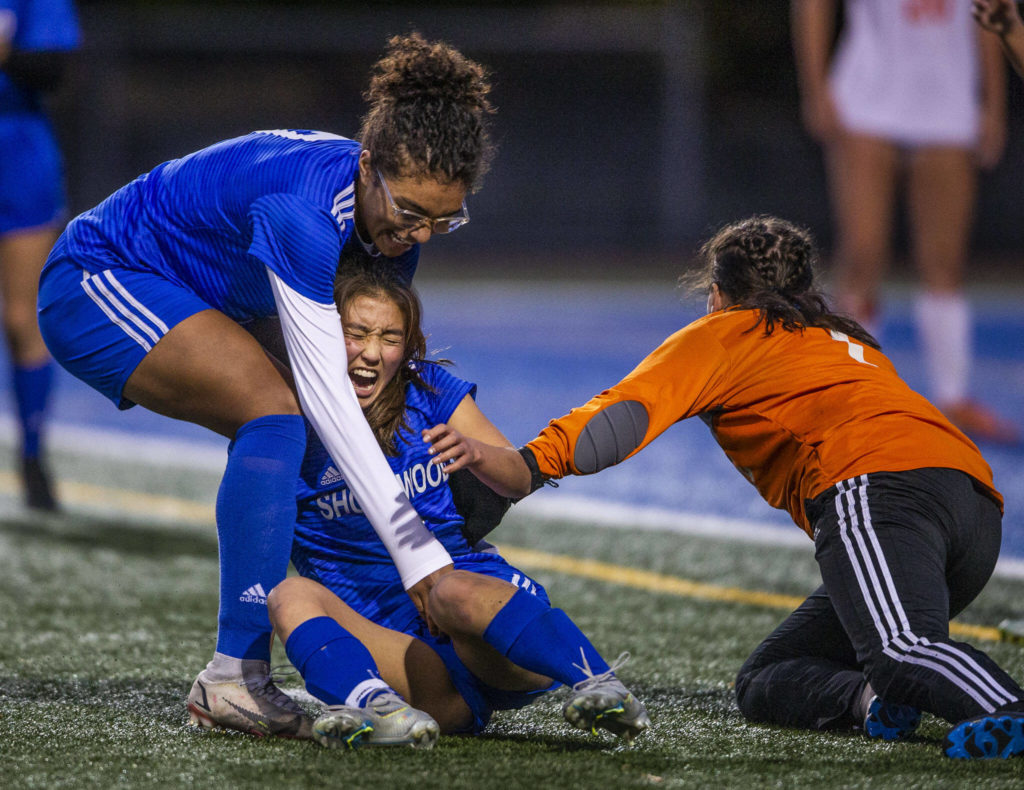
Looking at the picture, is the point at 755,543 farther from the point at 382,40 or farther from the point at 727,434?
the point at 382,40

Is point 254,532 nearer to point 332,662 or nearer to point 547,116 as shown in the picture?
point 332,662

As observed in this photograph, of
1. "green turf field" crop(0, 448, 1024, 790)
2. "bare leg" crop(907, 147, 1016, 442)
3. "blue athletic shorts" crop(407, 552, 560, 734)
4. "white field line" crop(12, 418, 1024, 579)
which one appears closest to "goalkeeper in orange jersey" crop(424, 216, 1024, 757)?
"green turf field" crop(0, 448, 1024, 790)

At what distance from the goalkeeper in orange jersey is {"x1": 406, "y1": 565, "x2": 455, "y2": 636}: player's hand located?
0.19 meters

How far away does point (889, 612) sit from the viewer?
2.68m

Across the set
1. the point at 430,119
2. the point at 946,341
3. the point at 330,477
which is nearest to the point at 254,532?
the point at 330,477

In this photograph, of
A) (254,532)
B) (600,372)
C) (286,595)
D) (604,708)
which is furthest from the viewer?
(600,372)

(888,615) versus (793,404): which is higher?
(793,404)

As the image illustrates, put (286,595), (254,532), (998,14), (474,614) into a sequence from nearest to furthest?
(474,614) → (286,595) → (254,532) → (998,14)

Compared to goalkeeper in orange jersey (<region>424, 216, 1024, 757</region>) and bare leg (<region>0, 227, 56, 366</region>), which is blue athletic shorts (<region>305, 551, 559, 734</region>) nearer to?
goalkeeper in orange jersey (<region>424, 216, 1024, 757</region>)

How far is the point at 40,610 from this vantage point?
4055mm

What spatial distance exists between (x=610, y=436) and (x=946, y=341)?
481 cm

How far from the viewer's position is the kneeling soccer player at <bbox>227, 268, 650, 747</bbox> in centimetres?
257

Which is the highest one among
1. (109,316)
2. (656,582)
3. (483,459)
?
(109,316)

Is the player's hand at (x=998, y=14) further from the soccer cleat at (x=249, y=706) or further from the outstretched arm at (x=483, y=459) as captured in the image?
the soccer cleat at (x=249, y=706)
